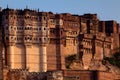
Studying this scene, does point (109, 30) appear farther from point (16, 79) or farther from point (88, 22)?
point (16, 79)

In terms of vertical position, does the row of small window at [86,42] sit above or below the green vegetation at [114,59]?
above

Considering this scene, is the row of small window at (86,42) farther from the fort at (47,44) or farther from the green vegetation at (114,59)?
Answer: the green vegetation at (114,59)

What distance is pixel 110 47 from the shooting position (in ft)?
297

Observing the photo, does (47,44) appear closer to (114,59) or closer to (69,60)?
(69,60)

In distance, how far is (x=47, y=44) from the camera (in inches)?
3041

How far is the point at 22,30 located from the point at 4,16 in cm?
249

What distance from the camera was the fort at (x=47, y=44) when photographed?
74.8 meters

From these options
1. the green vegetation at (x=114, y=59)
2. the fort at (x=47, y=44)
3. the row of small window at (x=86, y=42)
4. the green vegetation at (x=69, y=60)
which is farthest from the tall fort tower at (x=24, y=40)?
the green vegetation at (x=114, y=59)

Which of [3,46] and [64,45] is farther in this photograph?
[64,45]

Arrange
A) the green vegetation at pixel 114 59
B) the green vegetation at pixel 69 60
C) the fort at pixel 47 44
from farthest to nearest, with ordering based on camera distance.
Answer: the green vegetation at pixel 114 59
the green vegetation at pixel 69 60
the fort at pixel 47 44

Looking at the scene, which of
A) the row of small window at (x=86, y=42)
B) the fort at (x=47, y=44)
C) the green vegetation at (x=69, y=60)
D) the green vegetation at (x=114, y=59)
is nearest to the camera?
the fort at (x=47, y=44)

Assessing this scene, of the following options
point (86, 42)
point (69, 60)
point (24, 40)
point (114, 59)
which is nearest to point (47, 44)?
point (24, 40)

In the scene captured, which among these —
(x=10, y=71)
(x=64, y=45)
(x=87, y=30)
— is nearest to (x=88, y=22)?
(x=87, y=30)

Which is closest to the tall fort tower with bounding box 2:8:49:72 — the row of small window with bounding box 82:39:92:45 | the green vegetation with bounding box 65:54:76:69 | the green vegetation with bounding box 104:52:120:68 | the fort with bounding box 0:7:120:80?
the fort with bounding box 0:7:120:80
